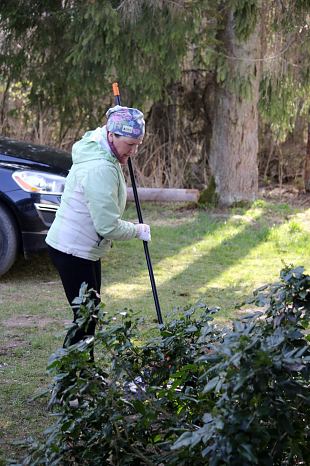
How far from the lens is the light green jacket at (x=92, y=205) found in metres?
4.78

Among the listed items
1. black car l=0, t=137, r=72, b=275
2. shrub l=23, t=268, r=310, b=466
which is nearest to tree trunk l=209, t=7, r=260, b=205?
black car l=0, t=137, r=72, b=275

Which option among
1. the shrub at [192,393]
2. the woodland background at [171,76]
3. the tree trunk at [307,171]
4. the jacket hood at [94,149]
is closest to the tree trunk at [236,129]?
the woodland background at [171,76]

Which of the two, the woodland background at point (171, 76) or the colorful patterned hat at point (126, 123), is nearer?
the colorful patterned hat at point (126, 123)

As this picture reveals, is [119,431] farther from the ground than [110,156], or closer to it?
closer to it

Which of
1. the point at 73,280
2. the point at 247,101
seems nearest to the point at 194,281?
the point at 73,280

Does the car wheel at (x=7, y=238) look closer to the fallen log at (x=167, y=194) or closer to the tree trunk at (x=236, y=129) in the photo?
the fallen log at (x=167, y=194)

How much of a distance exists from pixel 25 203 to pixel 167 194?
201 inches

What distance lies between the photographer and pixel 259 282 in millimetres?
8680

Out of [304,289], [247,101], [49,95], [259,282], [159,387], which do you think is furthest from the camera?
[49,95]

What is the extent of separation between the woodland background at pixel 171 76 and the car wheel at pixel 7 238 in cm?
394

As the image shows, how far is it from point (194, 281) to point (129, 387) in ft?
15.8

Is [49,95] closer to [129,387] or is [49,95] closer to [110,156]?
[110,156]

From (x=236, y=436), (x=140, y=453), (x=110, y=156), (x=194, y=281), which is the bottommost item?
(x=194, y=281)

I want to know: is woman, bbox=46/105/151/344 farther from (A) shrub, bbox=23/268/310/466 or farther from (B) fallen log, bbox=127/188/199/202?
(B) fallen log, bbox=127/188/199/202
